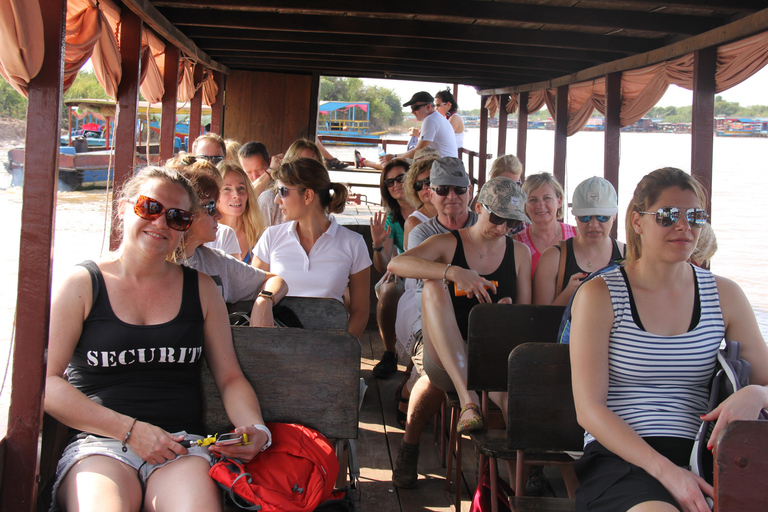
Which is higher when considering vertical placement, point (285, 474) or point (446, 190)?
point (446, 190)

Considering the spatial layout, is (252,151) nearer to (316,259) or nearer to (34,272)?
(316,259)

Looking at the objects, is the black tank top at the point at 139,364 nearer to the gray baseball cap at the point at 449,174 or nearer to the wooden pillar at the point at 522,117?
the gray baseball cap at the point at 449,174

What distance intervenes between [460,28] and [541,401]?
428 cm

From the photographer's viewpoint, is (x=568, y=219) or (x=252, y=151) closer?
(x=252, y=151)

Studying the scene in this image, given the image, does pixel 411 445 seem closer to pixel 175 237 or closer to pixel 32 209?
pixel 175 237

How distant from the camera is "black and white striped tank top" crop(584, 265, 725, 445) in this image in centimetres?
198

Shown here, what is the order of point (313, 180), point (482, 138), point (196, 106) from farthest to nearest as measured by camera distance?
point (482, 138)
point (196, 106)
point (313, 180)

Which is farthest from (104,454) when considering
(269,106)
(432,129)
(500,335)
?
(269,106)

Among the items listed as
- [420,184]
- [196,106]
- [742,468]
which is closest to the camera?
[742,468]

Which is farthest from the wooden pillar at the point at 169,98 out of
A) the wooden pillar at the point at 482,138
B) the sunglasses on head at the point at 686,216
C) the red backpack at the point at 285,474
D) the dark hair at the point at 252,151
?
the sunglasses on head at the point at 686,216

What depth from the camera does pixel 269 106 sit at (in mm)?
10523

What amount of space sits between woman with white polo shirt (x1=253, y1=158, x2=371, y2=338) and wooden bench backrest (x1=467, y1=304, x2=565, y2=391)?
0.94 m

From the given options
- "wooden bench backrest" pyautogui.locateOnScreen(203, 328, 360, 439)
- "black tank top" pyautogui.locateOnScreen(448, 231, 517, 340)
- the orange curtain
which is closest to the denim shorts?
"wooden bench backrest" pyautogui.locateOnScreen(203, 328, 360, 439)

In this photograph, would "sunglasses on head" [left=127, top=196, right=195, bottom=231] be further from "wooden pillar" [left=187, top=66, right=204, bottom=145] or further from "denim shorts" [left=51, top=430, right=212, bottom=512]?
"wooden pillar" [left=187, top=66, right=204, bottom=145]
